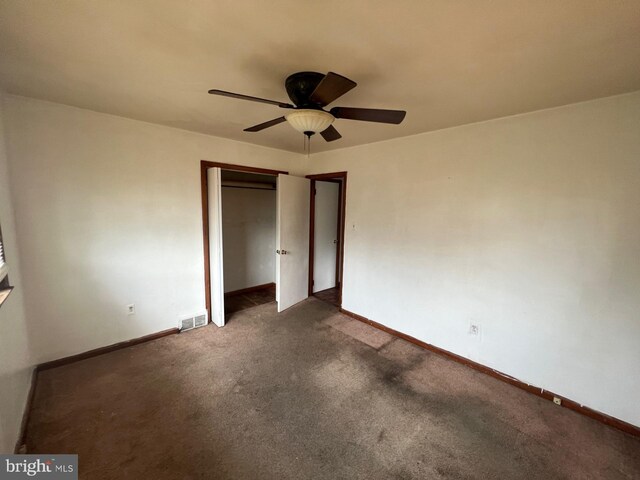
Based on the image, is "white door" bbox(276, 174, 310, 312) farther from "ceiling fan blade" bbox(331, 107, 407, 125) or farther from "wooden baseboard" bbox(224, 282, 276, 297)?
"ceiling fan blade" bbox(331, 107, 407, 125)

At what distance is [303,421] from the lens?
1.83m

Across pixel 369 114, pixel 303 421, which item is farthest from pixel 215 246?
pixel 369 114

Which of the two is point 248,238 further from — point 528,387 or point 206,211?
point 528,387

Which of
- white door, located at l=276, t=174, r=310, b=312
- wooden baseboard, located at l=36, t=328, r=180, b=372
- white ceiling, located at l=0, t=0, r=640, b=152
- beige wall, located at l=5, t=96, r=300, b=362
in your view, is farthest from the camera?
white door, located at l=276, t=174, r=310, b=312

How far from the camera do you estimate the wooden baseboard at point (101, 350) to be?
232 cm

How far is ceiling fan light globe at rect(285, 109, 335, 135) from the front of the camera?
1.49 m

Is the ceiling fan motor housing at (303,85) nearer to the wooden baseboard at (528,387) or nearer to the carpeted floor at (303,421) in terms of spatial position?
the carpeted floor at (303,421)

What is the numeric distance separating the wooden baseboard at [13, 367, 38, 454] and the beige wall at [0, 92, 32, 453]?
0.06m

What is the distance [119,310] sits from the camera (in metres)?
2.62

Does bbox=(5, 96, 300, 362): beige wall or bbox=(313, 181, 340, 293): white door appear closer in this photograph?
bbox=(5, 96, 300, 362): beige wall

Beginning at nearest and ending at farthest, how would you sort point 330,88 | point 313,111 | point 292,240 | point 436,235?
point 330,88 → point 313,111 → point 436,235 → point 292,240

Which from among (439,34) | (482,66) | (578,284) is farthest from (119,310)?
(578,284)

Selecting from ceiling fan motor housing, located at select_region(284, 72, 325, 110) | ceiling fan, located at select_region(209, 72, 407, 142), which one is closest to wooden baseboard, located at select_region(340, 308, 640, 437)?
ceiling fan, located at select_region(209, 72, 407, 142)

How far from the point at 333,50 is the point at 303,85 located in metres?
0.27
